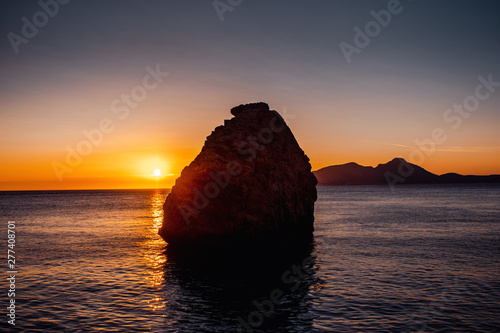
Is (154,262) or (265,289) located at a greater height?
(265,289)

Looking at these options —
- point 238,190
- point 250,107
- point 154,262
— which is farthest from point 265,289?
point 250,107

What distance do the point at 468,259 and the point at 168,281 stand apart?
25.2m

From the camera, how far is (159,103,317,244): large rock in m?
36.8

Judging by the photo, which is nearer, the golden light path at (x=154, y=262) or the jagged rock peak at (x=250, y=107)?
the golden light path at (x=154, y=262)

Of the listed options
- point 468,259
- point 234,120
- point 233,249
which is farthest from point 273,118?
point 468,259

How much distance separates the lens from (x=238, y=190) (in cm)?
3731

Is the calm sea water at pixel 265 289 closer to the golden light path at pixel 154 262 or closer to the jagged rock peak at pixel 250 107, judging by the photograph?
the golden light path at pixel 154 262

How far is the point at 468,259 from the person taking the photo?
32.1m

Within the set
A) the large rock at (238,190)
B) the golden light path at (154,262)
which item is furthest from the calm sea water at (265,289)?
the large rock at (238,190)

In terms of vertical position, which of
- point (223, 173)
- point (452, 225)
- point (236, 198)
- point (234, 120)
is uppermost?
point (234, 120)

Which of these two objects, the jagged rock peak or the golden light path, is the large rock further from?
the golden light path

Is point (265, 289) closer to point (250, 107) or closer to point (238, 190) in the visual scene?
point (238, 190)

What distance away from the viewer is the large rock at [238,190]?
36.8m

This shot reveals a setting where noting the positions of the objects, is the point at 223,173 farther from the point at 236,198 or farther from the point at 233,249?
the point at 233,249
